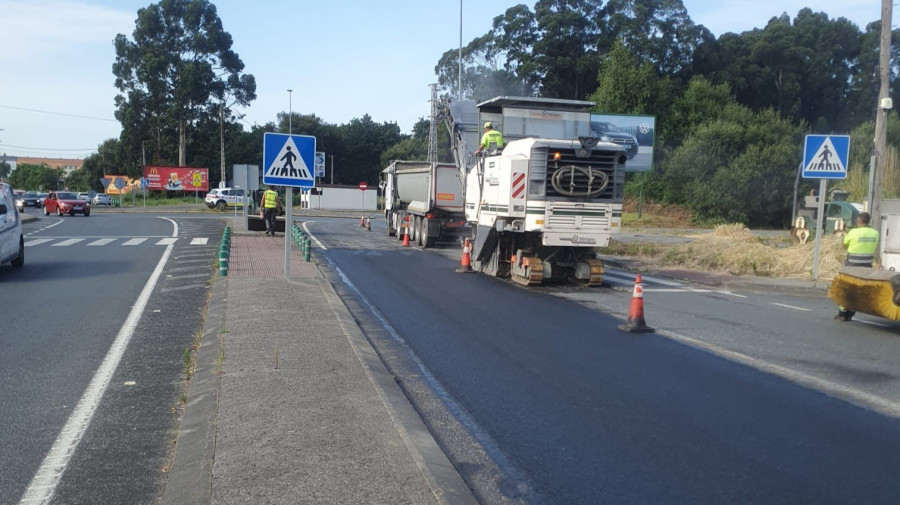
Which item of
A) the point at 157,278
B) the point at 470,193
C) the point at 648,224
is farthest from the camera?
the point at 648,224

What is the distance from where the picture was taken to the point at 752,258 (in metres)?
19.1

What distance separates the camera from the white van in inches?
619

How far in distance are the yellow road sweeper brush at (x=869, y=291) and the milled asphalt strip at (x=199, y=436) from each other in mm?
8810

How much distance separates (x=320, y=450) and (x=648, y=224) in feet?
137

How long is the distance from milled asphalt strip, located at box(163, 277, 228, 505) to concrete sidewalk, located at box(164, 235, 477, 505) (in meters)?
0.01

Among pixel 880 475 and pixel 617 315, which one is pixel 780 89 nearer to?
pixel 617 315

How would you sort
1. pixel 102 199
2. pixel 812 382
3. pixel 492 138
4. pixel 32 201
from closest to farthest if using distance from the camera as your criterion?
1. pixel 812 382
2. pixel 492 138
3. pixel 32 201
4. pixel 102 199

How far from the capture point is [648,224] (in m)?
44.9

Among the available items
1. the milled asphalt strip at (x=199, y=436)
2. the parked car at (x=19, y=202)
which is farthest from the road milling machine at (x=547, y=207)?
the parked car at (x=19, y=202)

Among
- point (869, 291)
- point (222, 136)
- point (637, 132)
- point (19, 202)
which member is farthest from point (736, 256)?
point (222, 136)

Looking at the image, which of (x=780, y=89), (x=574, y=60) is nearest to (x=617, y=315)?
(x=574, y=60)

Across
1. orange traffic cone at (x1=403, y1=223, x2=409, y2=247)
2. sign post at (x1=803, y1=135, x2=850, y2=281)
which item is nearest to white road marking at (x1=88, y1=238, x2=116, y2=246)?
orange traffic cone at (x1=403, y1=223, x2=409, y2=247)

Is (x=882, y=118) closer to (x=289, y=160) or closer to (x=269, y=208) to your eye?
(x=289, y=160)

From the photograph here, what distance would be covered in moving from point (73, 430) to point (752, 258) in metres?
16.9
